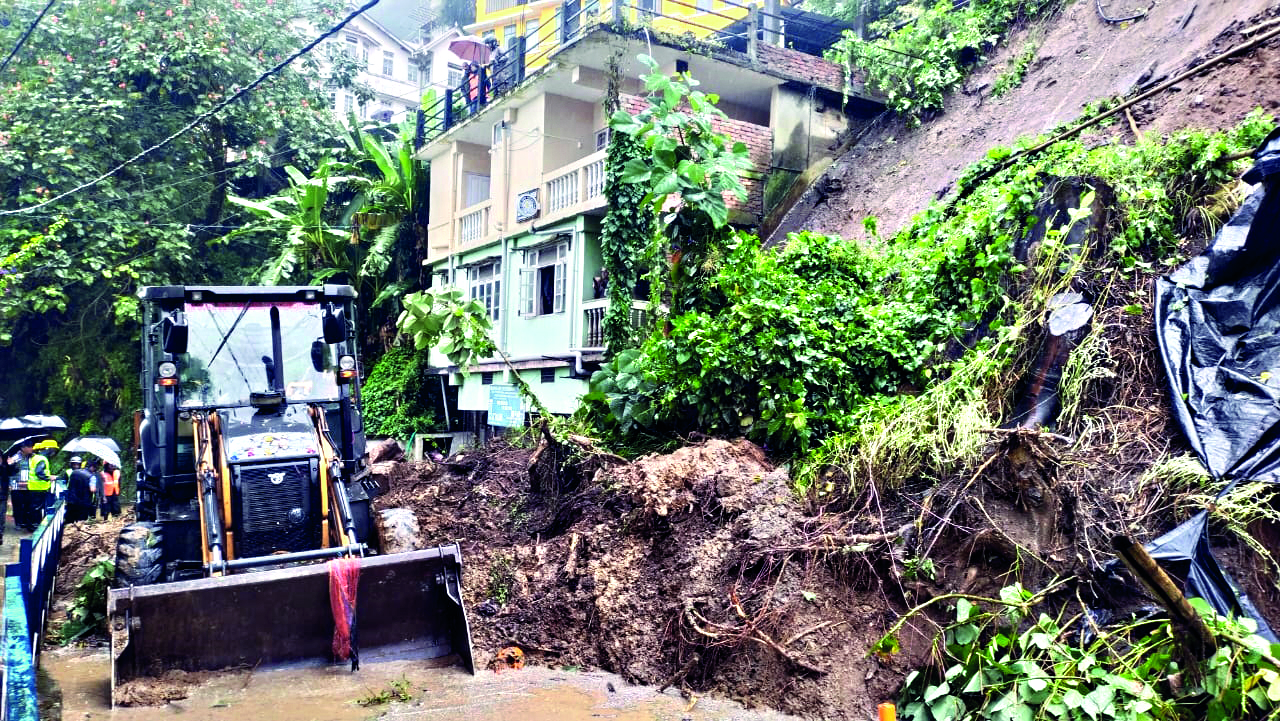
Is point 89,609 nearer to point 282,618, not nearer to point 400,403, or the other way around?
point 282,618

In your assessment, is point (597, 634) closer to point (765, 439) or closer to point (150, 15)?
point (765, 439)

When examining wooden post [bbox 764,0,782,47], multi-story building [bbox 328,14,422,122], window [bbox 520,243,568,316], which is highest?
multi-story building [bbox 328,14,422,122]

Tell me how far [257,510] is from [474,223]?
14.1 meters

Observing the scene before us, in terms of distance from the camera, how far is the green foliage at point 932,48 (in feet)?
56.5

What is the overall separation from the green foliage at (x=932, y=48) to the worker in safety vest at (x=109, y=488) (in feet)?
47.5

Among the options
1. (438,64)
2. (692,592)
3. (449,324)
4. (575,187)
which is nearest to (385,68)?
(438,64)

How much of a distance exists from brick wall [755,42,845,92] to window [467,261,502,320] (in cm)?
682

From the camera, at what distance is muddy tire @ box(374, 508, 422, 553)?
344 inches

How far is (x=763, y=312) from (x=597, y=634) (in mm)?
3665

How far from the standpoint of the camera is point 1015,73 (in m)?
16.2

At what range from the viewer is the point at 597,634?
25.9 ft

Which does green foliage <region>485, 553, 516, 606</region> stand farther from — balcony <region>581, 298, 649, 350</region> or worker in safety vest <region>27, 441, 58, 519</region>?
worker in safety vest <region>27, 441, 58, 519</region>

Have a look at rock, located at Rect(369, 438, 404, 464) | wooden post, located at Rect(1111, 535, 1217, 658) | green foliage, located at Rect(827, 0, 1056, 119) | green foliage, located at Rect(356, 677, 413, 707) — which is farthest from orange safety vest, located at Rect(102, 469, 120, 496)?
wooden post, located at Rect(1111, 535, 1217, 658)

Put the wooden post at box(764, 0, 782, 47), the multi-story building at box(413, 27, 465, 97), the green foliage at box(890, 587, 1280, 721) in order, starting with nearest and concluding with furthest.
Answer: the green foliage at box(890, 587, 1280, 721), the wooden post at box(764, 0, 782, 47), the multi-story building at box(413, 27, 465, 97)
